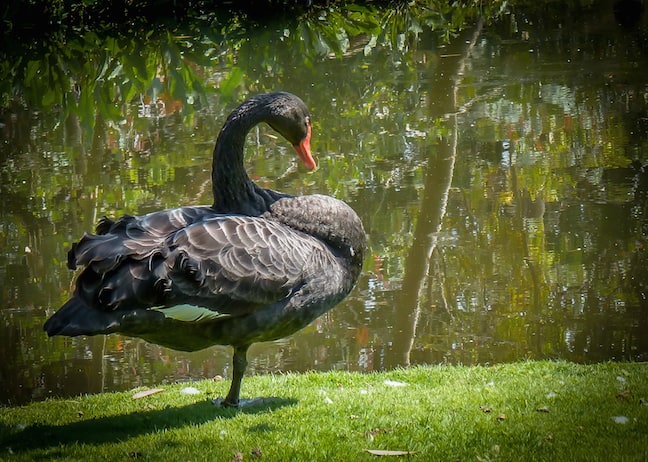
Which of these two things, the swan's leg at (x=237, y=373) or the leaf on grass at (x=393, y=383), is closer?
the swan's leg at (x=237, y=373)

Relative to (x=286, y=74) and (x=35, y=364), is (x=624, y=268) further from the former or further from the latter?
(x=286, y=74)

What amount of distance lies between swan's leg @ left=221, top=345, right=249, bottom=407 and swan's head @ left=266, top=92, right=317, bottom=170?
1.07 meters

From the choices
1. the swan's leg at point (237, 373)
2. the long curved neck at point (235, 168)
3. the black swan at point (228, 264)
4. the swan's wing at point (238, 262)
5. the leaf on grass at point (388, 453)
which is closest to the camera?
the leaf on grass at point (388, 453)

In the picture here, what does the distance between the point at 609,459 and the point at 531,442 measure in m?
0.37

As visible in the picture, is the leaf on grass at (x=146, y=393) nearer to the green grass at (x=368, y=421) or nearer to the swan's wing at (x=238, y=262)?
the green grass at (x=368, y=421)

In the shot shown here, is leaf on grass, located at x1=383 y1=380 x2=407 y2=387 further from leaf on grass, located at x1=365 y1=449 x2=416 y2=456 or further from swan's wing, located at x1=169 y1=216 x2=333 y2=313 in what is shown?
leaf on grass, located at x1=365 y1=449 x2=416 y2=456

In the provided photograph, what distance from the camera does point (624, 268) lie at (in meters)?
7.48

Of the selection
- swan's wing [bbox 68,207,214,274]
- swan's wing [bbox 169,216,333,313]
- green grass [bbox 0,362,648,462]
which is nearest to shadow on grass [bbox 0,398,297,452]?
green grass [bbox 0,362,648,462]

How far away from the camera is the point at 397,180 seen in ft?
31.5

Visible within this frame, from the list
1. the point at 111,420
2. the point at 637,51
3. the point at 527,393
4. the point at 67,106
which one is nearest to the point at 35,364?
the point at 111,420

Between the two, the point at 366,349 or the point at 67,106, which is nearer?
the point at 366,349

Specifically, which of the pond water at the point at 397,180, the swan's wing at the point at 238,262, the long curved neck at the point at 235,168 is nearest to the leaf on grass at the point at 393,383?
the pond water at the point at 397,180

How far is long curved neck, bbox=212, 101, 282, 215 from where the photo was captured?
4.98 meters

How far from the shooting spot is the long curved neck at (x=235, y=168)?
4.98 meters
